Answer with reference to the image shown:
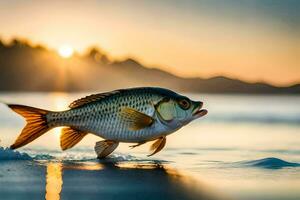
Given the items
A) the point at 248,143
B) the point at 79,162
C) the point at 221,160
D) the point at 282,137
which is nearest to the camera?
the point at 79,162

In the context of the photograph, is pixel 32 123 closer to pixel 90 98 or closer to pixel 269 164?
pixel 90 98

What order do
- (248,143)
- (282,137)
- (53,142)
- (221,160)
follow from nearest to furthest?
1. (221,160)
2. (53,142)
3. (248,143)
4. (282,137)

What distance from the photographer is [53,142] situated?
553 inches

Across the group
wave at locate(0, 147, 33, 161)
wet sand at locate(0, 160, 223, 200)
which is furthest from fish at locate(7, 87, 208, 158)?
wave at locate(0, 147, 33, 161)

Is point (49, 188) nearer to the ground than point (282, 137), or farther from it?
nearer to the ground

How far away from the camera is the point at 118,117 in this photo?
8.95 meters

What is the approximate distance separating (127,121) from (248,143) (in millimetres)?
6898

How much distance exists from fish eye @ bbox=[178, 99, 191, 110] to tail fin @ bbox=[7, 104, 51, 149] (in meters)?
1.53

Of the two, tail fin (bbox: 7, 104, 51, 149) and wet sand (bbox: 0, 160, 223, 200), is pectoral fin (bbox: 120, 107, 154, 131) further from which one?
tail fin (bbox: 7, 104, 51, 149)

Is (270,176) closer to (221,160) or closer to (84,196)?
(221,160)

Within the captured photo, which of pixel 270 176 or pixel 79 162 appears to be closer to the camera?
pixel 270 176

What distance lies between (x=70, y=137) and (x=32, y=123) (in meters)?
0.46

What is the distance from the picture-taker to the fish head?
9.05m

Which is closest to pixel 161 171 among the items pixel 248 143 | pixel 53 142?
pixel 53 142
